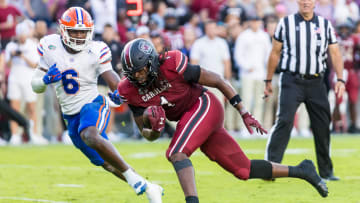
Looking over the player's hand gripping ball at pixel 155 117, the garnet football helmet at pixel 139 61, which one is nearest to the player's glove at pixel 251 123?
the player's hand gripping ball at pixel 155 117

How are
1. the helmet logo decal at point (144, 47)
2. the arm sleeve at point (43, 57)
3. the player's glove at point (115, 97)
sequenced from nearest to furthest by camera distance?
the helmet logo decal at point (144, 47) → the player's glove at point (115, 97) → the arm sleeve at point (43, 57)

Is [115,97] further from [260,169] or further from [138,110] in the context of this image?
[260,169]

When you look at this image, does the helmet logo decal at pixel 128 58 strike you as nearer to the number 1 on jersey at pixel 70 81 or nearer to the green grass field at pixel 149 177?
the number 1 on jersey at pixel 70 81

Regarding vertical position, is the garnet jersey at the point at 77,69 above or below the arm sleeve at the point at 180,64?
below

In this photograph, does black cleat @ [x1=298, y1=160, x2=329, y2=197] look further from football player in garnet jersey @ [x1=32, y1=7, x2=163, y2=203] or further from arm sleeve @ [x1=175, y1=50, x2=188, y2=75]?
football player in garnet jersey @ [x1=32, y1=7, x2=163, y2=203]

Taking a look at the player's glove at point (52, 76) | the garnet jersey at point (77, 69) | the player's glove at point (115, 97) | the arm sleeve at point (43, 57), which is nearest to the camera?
the player's glove at point (115, 97)

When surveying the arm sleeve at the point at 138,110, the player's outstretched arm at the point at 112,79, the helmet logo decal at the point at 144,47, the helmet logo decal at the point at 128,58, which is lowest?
the player's outstretched arm at the point at 112,79

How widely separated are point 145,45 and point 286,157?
15.4 ft

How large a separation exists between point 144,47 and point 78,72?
1.48 m

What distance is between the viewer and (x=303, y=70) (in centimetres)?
732

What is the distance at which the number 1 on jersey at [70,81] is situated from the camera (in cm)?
664

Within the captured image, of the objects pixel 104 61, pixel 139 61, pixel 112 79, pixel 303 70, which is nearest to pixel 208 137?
pixel 139 61

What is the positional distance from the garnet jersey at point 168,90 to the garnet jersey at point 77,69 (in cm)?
120

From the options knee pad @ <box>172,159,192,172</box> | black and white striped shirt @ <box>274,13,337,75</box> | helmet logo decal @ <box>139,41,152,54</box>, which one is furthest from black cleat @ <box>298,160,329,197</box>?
black and white striped shirt @ <box>274,13,337,75</box>
